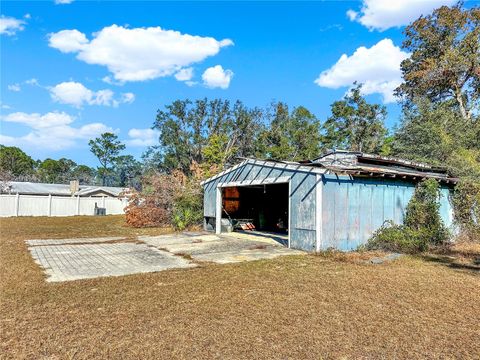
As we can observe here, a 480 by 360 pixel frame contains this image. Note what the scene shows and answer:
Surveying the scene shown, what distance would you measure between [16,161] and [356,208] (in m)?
54.5

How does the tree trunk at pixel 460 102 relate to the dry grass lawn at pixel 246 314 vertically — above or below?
above

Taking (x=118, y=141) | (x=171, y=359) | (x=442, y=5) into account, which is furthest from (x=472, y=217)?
(x=118, y=141)

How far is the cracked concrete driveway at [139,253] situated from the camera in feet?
24.0

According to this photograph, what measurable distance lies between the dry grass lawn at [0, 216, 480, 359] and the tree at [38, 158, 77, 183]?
5486 cm

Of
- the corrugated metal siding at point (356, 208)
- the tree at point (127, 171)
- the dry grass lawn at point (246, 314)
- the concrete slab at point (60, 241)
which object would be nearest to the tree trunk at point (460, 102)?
the corrugated metal siding at point (356, 208)

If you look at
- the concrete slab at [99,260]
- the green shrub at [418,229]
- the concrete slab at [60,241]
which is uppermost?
the green shrub at [418,229]

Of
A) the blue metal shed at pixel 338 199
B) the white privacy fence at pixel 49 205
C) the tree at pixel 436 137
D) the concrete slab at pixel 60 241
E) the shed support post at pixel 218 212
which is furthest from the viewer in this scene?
the white privacy fence at pixel 49 205

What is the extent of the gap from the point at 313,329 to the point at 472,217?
1133cm

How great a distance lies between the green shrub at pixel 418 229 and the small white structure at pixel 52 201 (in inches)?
714

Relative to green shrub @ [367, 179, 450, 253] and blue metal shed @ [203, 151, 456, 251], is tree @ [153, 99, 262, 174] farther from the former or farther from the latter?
green shrub @ [367, 179, 450, 253]

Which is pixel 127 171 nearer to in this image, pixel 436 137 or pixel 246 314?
pixel 436 137

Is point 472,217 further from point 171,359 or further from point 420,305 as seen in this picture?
point 171,359

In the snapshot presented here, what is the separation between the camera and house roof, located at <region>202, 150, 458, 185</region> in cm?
995

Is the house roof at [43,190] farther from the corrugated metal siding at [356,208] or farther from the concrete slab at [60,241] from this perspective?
the corrugated metal siding at [356,208]
